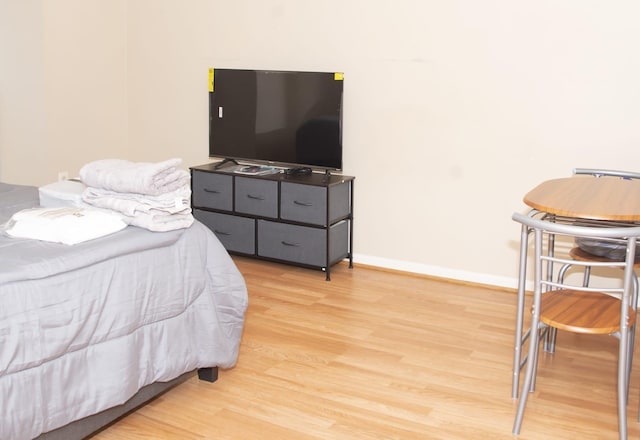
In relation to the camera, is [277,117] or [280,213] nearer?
[280,213]

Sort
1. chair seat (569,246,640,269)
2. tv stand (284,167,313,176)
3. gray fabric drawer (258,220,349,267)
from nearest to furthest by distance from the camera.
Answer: chair seat (569,246,640,269), gray fabric drawer (258,220,349,267), tv stand (284,167,313,176)

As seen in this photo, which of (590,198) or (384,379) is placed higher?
(590,198)

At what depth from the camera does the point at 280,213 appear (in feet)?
15.3

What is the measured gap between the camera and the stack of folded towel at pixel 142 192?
2791 millimetres

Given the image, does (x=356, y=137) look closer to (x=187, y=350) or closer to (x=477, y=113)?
(x=477, y=113)

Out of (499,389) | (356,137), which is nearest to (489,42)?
(356,137)

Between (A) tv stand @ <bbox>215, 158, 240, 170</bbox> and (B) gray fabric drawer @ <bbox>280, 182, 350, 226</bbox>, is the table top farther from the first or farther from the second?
(A) tv stand @ <bbox>215, 158, 240, 170</bbox>

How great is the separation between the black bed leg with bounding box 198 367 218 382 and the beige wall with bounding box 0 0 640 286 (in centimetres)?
193

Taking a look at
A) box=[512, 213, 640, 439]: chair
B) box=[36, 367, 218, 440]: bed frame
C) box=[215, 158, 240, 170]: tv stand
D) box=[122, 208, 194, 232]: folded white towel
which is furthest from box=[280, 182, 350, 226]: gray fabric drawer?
box=[512, 213, 640, 439]: chair

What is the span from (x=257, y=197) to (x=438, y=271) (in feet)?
4.01

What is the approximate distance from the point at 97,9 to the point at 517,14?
9.59ft

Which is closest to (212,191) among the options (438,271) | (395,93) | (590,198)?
(395,93)

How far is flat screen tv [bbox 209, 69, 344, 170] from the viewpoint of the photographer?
4637mm

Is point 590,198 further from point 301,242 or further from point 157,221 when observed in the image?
point 301,242
